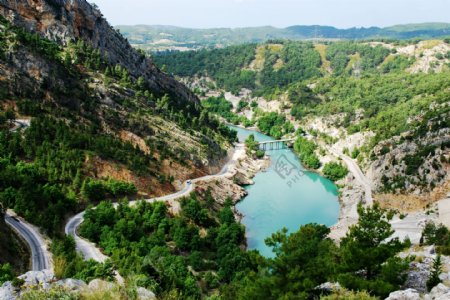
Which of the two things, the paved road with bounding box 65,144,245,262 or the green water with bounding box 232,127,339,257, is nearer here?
the paved road with bounding box 65,144,245,262

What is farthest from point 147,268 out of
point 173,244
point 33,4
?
point 33,4

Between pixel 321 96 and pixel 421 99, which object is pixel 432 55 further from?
pixel 421 99

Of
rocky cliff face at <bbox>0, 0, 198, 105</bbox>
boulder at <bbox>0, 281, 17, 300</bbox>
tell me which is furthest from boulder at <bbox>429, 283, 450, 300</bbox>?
rocky cliff face at <bbox>0, 0, 198, 105</bbox>

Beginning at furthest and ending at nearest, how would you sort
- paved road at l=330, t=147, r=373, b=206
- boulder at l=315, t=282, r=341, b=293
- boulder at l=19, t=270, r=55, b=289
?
paved road at l=330, t=147, r=373, b=206 < boulder at l=315, t=282, r=341, b=293 < boulder at l=19, t=270, r=55, b=289

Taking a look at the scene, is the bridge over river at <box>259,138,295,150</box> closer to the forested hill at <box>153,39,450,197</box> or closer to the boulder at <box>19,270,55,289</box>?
the forested hill at <box>153,39,450,197</box>

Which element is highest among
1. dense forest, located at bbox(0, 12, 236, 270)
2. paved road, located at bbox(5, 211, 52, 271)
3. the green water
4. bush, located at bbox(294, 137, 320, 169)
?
dense forest, located at bbox(0, 12, 236, 270)

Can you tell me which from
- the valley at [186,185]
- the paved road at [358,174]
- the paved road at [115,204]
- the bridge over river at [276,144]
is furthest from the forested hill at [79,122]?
the paved road at [358,174]

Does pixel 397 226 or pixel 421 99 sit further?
pixel 421 99

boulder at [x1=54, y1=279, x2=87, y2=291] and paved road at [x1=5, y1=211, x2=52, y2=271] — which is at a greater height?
boulder at [x1=54, y1=279, x2=87, y2=291]
